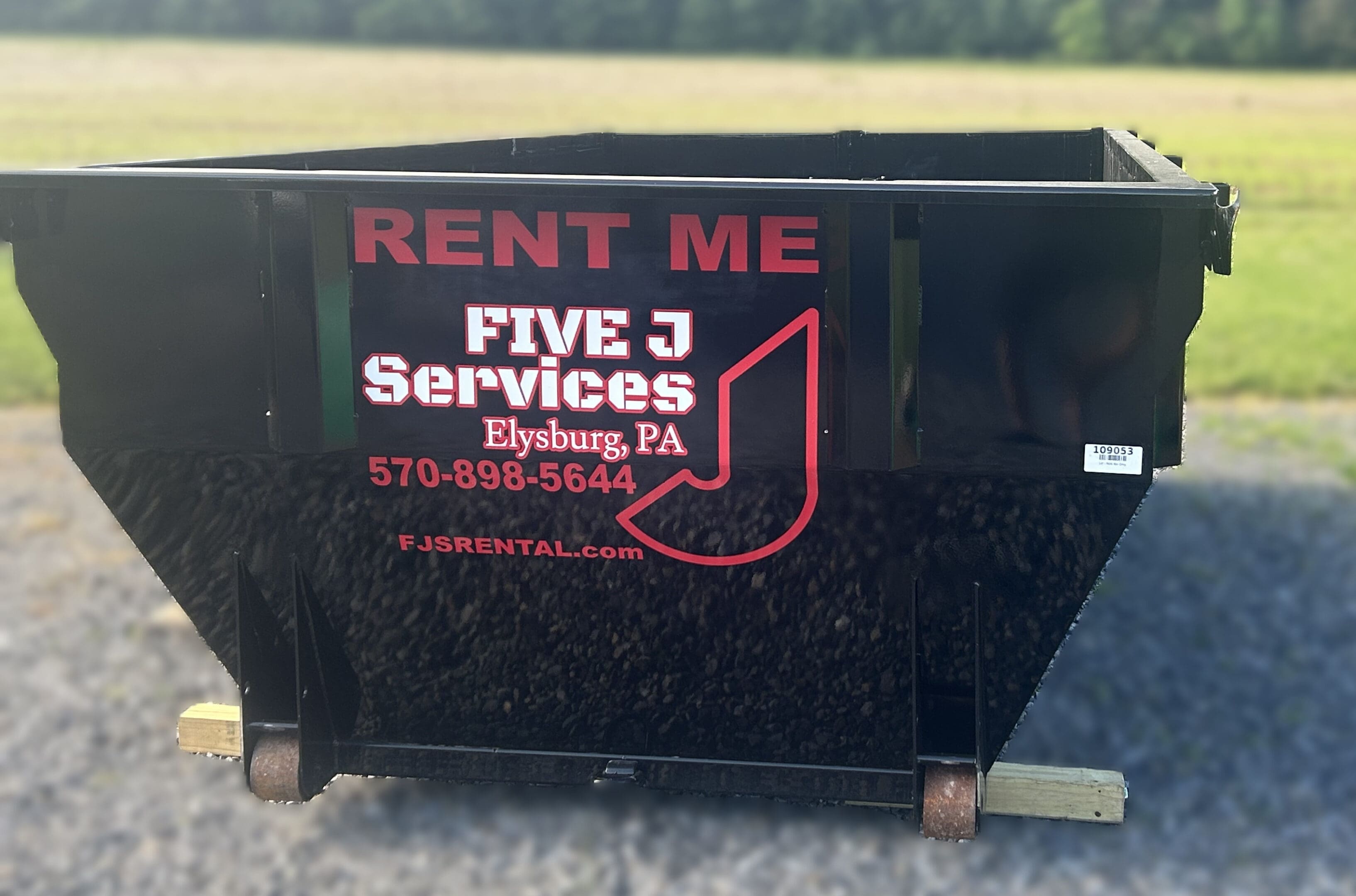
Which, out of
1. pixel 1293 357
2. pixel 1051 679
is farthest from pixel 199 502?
pixel 1293 357

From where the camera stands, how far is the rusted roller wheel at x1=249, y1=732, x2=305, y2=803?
12.2 feet

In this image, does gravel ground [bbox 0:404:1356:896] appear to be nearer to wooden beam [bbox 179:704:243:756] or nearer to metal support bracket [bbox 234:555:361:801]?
wooden beam [bbox 179:704:243:756]

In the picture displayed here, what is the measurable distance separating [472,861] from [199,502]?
1235 mm

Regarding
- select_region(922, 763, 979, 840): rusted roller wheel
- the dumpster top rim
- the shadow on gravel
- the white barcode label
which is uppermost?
the dumpster top rim

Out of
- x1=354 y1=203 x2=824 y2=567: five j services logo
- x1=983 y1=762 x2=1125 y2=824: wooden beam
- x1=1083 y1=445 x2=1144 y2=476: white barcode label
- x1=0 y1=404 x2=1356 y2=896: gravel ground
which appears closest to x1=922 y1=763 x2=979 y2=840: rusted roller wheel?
x1=983 y1=762 x2=1125 y2=824: wooden beam

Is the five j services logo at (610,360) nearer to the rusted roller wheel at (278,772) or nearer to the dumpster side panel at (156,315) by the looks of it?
the dumpster side panel at (156,315)

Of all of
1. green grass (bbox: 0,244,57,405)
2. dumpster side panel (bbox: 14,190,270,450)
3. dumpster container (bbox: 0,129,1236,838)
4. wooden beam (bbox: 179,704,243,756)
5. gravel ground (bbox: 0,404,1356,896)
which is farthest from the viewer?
green grass (bbox: 0,244,57,405)

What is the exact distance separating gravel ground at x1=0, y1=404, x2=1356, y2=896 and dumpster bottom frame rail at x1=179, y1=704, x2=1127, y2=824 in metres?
0.22

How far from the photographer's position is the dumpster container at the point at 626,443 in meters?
3.25

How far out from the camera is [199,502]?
3.64 metres

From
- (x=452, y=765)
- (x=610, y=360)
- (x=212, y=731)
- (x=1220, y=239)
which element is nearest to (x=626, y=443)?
(x=610, y=360)

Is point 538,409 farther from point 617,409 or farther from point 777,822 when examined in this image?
point 777,822

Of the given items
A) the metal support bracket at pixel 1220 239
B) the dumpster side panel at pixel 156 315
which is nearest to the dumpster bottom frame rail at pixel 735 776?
the dumpster side panel at pixel 156 315

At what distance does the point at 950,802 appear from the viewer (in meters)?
3.55
